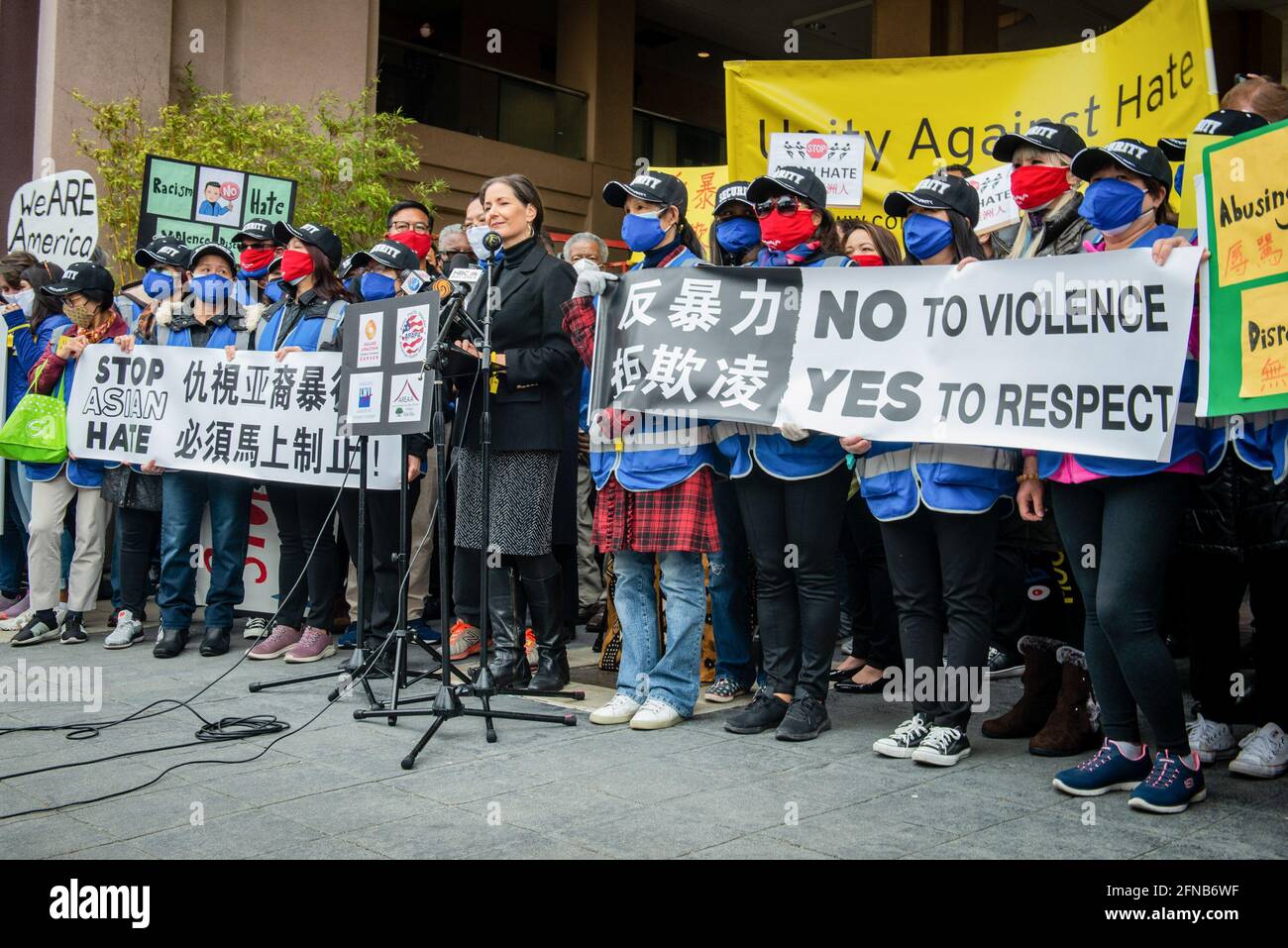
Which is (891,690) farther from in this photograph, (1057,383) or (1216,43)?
(1216,43)

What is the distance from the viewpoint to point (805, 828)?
3.54m

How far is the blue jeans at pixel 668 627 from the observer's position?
493 centimetres

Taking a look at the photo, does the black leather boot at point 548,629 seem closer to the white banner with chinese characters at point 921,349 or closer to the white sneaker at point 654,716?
the white sneaker at point 654,716

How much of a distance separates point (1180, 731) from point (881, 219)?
14.3 feet

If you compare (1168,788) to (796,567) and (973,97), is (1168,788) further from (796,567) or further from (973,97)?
(973,97)

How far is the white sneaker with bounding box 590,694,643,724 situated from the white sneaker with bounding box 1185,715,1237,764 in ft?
7.05

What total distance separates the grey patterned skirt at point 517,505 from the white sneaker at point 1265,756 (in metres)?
2.95

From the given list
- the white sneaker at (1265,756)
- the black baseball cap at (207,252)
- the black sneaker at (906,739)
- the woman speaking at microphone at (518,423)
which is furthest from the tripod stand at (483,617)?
the black baseball cap at (207,252)

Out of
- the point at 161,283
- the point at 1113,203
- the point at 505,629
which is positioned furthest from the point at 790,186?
the point at 161,283

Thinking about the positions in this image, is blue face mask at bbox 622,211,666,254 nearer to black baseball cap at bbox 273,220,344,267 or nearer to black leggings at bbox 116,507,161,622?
black baseball cap at bbox 273,220,344,267

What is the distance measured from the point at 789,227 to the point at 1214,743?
254 centimetres

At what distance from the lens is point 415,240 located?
7184mm

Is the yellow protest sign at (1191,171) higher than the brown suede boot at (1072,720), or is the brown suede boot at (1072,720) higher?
the yellow protest sign at (1191,171)

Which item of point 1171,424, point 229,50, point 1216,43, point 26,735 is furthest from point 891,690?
point 1216,43
